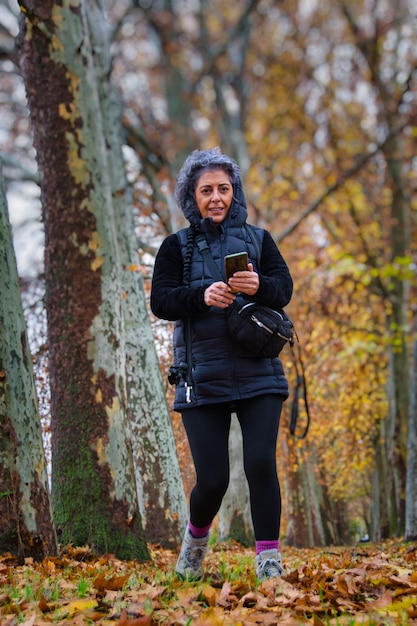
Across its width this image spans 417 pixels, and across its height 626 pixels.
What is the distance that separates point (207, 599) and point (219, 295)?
1.44 m

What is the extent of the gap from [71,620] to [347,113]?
51.4 feet

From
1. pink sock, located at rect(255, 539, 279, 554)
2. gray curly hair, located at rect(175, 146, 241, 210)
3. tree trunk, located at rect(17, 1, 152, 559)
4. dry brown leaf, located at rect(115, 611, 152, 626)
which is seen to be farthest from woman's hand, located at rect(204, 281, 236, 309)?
tree trunk, located at rect(17, 1, 152, 559)

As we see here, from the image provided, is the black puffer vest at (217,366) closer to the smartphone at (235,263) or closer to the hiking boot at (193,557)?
the smartphone at (235,263)

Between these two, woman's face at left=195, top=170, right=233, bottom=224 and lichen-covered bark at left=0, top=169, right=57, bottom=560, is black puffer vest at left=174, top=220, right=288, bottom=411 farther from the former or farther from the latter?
lichen-covered bark at left=0, top=169, right=57, bottom=560

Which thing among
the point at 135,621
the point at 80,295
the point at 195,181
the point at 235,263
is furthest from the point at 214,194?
the point at 135,621

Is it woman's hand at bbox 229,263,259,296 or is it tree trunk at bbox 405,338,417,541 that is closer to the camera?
woman's hand at bbox 229,263,259,296

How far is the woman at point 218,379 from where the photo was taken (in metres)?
3.16

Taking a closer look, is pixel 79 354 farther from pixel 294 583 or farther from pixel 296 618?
pixel 296 618

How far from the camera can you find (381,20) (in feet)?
42.9

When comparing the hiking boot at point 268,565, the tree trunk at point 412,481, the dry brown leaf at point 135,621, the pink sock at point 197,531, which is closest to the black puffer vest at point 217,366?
the pink sock at point 197,531

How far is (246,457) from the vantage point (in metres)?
3.20

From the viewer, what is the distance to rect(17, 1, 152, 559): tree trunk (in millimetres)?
4457

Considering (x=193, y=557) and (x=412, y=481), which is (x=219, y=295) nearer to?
(x=193, y=557)

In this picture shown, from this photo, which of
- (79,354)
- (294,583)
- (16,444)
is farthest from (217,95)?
(294,583)
